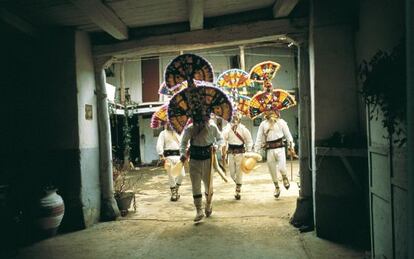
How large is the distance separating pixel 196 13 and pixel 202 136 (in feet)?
7.53

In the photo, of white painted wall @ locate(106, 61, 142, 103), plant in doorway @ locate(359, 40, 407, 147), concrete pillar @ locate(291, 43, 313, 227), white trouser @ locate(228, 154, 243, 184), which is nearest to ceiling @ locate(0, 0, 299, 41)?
concrete pillar @ locate(291, 43, 313, 227)

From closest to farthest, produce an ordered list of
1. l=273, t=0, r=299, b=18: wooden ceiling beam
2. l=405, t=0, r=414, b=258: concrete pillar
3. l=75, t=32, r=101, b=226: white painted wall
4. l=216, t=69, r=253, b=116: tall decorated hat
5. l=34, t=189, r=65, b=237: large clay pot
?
l=405, t=0, r=414, b=258: concrete pillar
l=273, t=0, r=299, b=18: wooden ceiling beam
l=34, t=189, r=65, b=237: large clay pot
l=75, t=32, r=101, b=226: white painted wall
l=216, t=69, r=253, b=116: tall decorated hat

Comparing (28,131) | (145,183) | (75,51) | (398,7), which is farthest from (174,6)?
(145,183)

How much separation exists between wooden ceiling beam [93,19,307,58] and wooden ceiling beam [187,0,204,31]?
164mm

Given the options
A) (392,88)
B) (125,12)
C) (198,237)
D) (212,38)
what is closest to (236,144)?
(212,38)

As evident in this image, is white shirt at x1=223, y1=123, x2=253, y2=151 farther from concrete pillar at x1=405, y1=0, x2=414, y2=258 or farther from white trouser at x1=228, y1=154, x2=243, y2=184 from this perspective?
concrete pillar at x1=405, y1=0, x2=414, y2=258

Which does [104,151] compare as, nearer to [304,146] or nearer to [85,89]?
[85,89]

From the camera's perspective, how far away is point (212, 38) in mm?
5516

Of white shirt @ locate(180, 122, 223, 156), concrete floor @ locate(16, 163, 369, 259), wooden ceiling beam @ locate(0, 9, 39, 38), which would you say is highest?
wooden ceiling beam @ locate(0, 9, 39, 38)

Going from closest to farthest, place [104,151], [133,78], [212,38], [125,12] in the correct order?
[125,12] → [212,38] → [104,151] → [133,78]

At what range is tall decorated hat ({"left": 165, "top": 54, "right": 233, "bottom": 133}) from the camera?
6.01 meters

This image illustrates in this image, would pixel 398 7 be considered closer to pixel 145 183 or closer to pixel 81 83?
pixel 81 83

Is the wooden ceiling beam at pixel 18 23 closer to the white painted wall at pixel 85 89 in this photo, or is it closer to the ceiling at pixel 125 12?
the ceiling at pixel 125 12

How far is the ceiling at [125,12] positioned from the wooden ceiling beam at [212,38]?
0.52 ft
